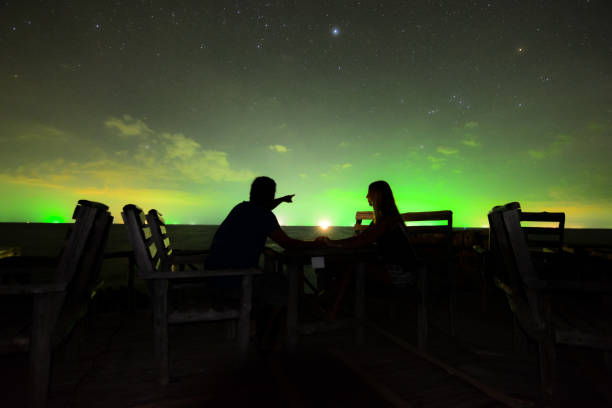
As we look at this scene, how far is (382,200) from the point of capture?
3.28 metres

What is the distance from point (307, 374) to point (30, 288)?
6.85 ft

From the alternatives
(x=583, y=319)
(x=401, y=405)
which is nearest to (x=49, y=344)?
(x=401, y=405)

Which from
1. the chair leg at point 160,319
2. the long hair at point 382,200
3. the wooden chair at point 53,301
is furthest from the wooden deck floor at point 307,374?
the long hair at point 382,200

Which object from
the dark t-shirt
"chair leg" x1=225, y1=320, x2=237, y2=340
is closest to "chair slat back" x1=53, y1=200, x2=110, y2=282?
the dark t-shirt

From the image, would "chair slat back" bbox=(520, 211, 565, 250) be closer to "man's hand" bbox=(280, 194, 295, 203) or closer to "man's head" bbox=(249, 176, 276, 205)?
"man's hand" bbox=(280, 194, 295, 203)

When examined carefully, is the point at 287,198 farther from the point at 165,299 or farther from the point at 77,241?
the point at 77,241

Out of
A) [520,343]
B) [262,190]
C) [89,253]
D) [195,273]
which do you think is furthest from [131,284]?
[520,343]

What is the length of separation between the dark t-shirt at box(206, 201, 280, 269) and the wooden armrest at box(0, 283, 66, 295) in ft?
3.43

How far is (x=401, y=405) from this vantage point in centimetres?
195

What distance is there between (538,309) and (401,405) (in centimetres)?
116

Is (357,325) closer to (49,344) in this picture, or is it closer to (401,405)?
(401,405)

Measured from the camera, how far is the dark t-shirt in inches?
96.5

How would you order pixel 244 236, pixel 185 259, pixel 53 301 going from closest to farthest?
pixel 53 301 → pixel 244 236 → pixel 185 259

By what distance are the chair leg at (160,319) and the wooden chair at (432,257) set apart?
7.69 ft
